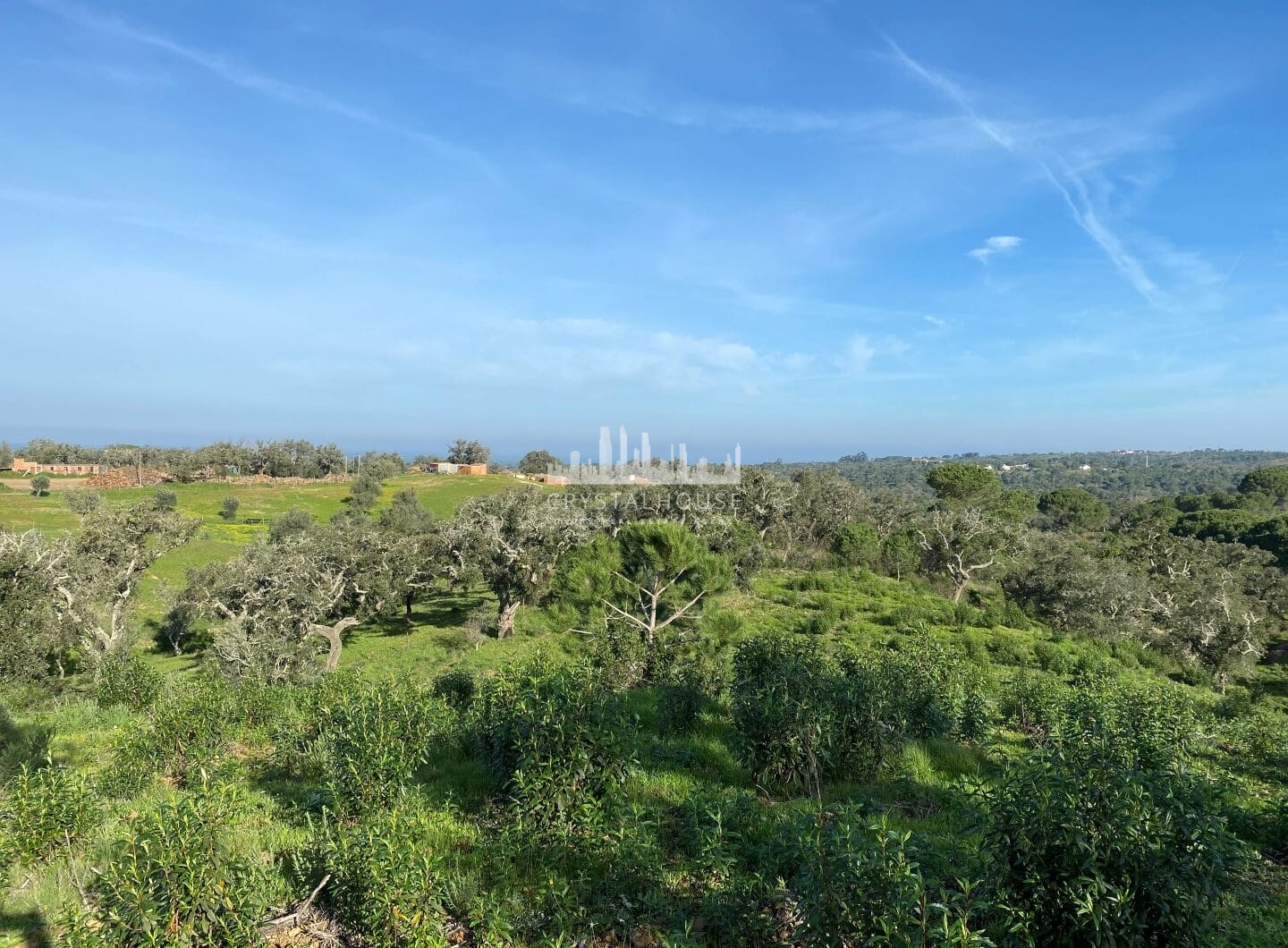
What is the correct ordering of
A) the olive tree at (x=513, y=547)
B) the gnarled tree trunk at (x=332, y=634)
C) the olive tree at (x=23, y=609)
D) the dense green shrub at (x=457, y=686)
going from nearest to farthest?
the dense green shrub at (x=457, y=686) < the olive tree at (x=23, y=609) < the gnarled tree trunk at (x=332, y=634) < the olive tree at (x=513, y=547)

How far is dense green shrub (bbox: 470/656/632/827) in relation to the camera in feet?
21.0

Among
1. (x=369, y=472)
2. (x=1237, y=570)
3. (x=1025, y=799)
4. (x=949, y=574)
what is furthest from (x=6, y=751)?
(x=369, y=472)

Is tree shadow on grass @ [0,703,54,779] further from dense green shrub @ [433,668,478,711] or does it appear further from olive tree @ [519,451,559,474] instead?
olive tree @ [519,451,559,474]

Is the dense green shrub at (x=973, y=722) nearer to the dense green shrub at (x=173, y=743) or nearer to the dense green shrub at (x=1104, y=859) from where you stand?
the dense green shrub at (x=1104, y=859)

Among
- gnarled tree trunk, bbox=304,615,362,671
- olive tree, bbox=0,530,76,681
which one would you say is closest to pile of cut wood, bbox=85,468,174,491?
gnarled tree trunk, bbox=304,615,362,671

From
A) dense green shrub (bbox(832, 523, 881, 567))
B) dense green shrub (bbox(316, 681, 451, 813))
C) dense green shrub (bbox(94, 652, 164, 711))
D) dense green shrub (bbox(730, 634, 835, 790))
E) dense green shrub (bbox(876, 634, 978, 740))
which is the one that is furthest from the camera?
dense green shrub (bbox(832, 523, 881, 567))

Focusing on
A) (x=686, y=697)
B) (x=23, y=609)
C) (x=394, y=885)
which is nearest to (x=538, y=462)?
(x=23, y=609)

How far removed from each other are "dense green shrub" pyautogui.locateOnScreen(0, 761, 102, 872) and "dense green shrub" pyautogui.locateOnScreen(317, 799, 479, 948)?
7.37 feet

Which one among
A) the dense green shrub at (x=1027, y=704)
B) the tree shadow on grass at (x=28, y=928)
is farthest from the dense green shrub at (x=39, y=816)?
the dense green shrub at (x=1027, y=704)

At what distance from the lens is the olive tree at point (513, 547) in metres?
30.3

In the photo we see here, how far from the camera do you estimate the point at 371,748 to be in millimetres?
6898

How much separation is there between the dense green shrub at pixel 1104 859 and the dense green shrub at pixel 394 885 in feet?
13.4

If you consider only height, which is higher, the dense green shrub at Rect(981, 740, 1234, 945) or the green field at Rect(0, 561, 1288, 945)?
the dense green shrub at Rect(981, 740, 1234, 945)

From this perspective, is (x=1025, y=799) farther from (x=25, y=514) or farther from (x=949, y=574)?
(x=25, y=514)
